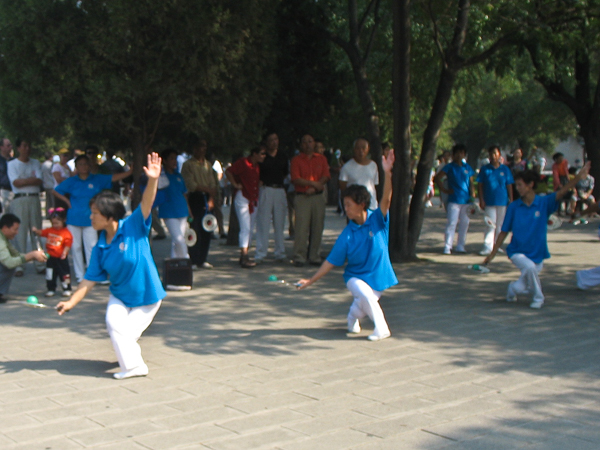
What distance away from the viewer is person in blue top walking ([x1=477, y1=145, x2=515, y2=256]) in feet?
42.0

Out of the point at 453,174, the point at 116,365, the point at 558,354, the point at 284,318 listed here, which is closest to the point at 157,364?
the point at 116,365

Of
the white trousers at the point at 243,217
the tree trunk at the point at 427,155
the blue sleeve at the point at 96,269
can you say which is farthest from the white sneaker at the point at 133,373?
the tree trunk at the point at 427,155

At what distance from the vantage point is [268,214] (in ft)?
39.4

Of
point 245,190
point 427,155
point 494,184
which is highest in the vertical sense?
point 427,155

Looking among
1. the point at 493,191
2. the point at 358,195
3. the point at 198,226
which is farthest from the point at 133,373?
the point at 493,191

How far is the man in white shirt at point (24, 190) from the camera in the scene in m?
11.0

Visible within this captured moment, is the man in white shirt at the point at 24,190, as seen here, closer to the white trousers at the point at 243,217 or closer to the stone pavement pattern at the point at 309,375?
Answer: the stone pavement pattern at the point at 309,375

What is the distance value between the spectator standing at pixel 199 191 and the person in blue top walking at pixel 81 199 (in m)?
1.44

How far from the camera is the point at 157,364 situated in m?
6.14

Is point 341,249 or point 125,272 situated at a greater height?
point 341,249

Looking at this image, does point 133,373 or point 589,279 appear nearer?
point 133,373

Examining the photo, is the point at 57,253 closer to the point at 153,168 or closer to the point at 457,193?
the point at 153,168

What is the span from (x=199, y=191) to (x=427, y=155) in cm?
369

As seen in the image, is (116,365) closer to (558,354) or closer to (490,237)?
(558,354)
